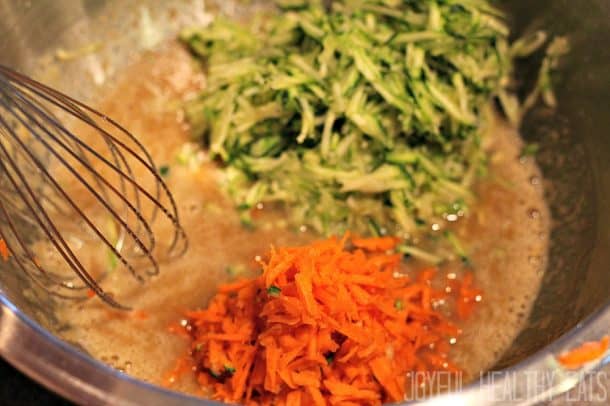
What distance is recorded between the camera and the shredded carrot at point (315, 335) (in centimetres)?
147

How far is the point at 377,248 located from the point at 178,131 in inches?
28.3

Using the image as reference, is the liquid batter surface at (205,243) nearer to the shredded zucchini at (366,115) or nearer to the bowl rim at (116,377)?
the shredded zucchini at (366,115)

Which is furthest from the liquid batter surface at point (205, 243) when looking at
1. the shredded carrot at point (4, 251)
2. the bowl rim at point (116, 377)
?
the bowl rim at point (116, 377)

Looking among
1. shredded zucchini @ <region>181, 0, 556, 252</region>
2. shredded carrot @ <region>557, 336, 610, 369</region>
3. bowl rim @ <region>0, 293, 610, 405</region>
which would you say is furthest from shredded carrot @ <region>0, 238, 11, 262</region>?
shredded carrot @ <region>557, 336, 610, 369</region>

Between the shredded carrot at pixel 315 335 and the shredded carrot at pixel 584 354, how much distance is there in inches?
15.7

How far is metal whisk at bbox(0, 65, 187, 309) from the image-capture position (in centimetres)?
172

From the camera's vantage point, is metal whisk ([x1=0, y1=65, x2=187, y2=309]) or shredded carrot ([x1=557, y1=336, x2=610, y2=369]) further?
metal whisk ([x1=0, y1=65, x2=187, y2=309])

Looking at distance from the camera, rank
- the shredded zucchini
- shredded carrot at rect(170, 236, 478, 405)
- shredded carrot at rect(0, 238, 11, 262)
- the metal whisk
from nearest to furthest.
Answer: shredded carrot at rect(170, 236, 478, 405)
shredded carrot at rect(0, 238, 11, 262)
the metal whisk
the shredded zucchini

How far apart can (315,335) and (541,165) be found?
3.23ft

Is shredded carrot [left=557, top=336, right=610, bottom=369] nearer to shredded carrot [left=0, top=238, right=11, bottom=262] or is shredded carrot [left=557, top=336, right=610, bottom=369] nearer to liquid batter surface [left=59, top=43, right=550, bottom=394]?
liquid batter surface [left=59, top=43, right=550, bottom=394]

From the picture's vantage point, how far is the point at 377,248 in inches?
73.6

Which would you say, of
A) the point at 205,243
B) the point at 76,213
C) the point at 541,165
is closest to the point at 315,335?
the point at 205,243

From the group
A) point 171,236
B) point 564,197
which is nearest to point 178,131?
point 171,236

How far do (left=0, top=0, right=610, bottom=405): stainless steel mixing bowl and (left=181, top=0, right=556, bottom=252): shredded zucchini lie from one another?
0.13 meters
